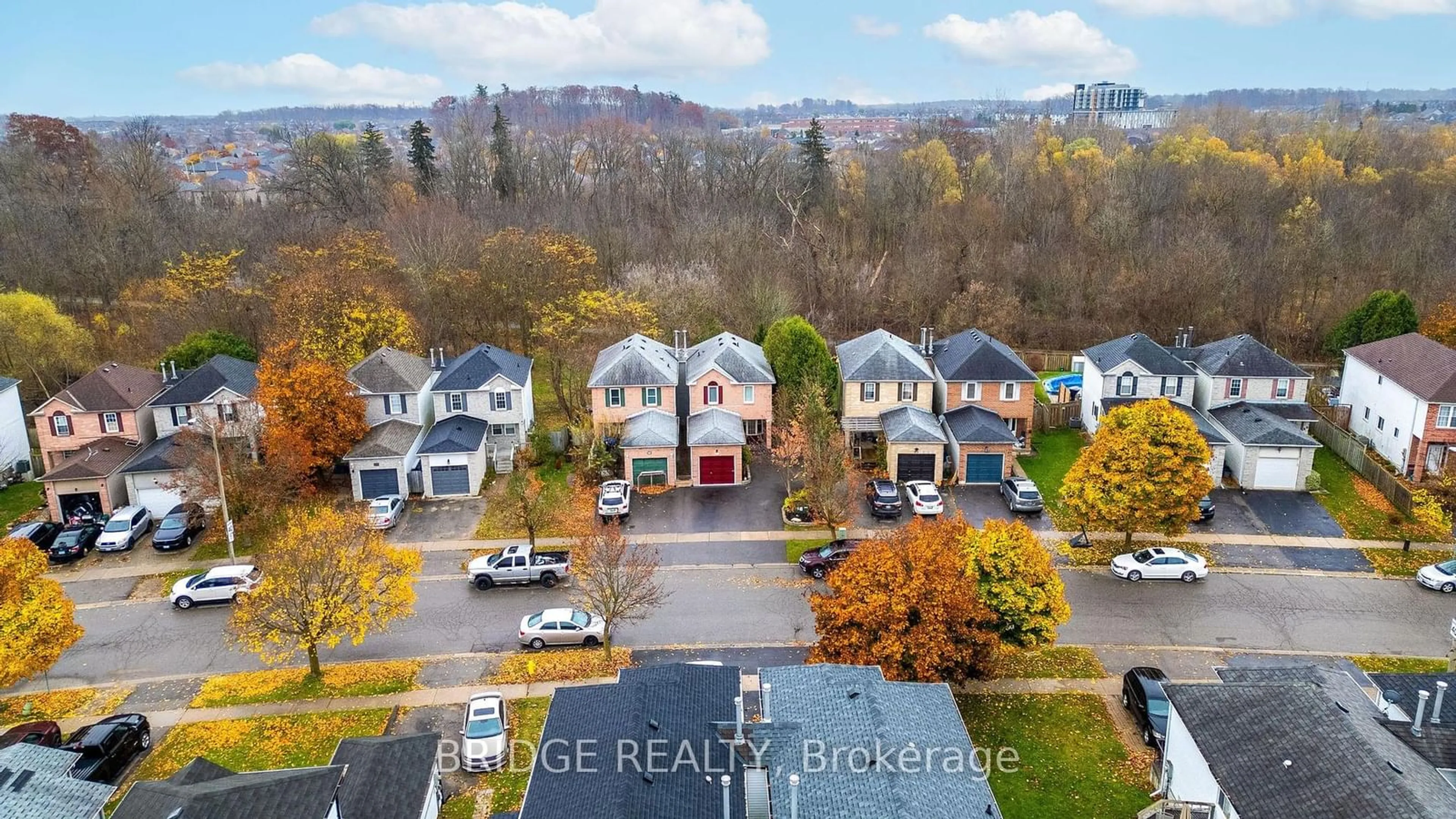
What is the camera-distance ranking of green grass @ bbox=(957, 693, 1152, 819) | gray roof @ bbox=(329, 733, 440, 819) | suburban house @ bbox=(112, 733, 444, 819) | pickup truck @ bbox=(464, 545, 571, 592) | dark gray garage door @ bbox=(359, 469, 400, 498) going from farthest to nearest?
1. dark gray garage door @ bbox=(359, 469, 400, 498)
2. pickup truck @ bbox=(464, 545, 571, 592)
3. green grass @ bbox=(957, 693, 1152, 819)
4. gray roof @ bbox=(329, 733, 440, 819)
5. suburban house @ bbox=(112, 733, 444, 819)

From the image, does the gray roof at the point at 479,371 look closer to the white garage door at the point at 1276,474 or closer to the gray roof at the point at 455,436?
the gray roof at the point at 455,436

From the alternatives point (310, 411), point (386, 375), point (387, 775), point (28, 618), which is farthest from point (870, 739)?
point (386, 375)

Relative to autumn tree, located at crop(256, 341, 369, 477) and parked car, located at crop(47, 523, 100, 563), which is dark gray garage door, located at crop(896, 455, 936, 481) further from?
parked car, located at crop(47, 523, 100, 563)

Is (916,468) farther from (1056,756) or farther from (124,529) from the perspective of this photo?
(124,529)

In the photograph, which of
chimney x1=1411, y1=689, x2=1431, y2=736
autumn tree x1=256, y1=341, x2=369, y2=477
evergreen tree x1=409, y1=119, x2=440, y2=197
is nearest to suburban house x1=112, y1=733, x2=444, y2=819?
autumn tree x1=256, y1=341, x2=369, y2=477

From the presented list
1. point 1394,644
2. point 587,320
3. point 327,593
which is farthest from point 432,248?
point 1394,644

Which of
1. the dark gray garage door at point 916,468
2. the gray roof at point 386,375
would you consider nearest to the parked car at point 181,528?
the gray roof at point 386,375

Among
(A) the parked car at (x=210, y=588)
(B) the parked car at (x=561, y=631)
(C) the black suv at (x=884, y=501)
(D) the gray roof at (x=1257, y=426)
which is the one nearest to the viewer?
(B) the parked car at (x=561, y=631)
